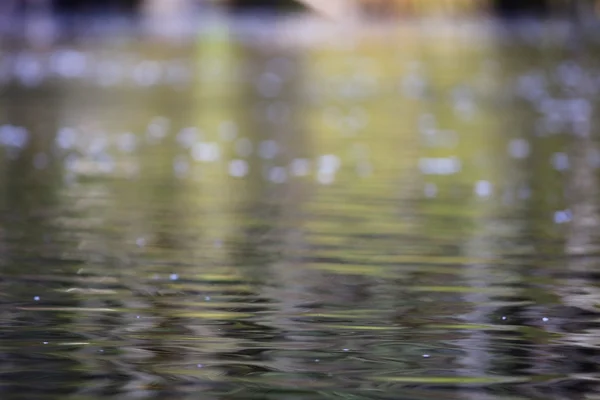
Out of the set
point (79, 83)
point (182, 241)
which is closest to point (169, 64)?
point (79, 83)

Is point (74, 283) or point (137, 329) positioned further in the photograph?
point (74, 283)

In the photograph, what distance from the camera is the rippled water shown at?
13.0 feet

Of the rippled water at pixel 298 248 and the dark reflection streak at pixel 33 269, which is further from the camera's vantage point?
the rippled water at pixel 298 248

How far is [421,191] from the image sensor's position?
331 inches

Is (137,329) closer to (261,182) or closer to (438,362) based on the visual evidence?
(438,362)

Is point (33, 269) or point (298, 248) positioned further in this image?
point (298, 248)

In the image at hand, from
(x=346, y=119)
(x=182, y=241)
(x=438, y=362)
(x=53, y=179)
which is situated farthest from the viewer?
(x=346, y=119)

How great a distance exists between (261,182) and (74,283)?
3660 mm

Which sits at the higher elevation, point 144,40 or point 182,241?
point 144,40

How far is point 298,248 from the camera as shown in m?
6.30

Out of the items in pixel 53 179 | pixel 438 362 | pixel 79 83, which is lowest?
pixel 438 362

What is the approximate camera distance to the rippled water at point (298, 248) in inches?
156

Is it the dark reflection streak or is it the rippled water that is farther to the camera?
the rippled water

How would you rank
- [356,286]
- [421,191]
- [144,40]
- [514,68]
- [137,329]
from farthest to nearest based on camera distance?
1. [144,40]
2. [514,68]
3. [421,191]
4. [356,286]
5. [137,329]
